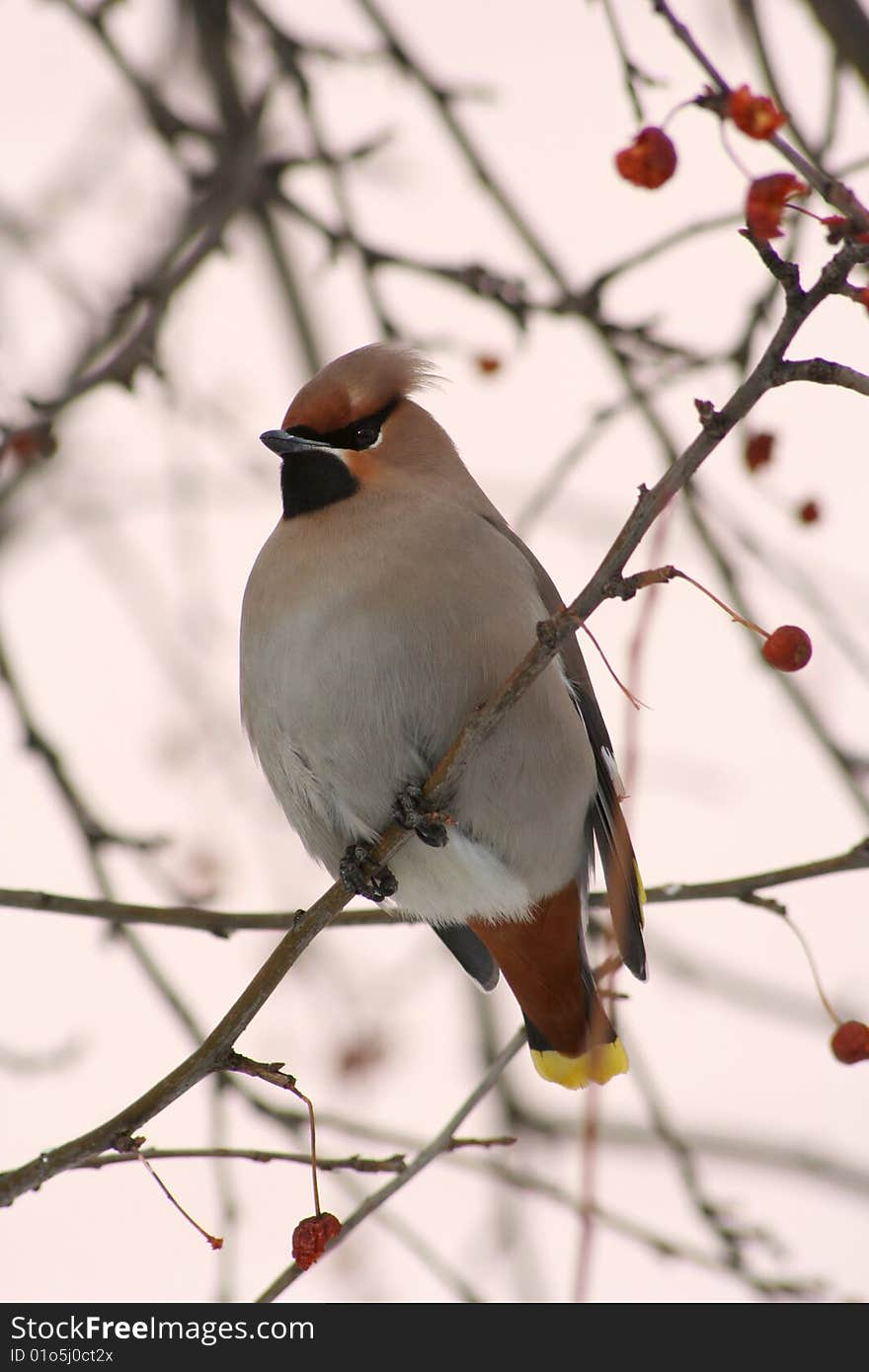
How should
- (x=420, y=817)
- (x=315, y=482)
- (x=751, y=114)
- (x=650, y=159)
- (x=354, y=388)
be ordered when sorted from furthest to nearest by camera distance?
(x=354, y=388) → (x=315, y=482) → (x=420, y=817) → (x=650, y=159) → (x=751, y=114)

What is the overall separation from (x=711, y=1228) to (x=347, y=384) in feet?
6.41

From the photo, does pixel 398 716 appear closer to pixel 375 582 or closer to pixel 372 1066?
pixel 375 582

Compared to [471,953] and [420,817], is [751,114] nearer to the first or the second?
[420,817]

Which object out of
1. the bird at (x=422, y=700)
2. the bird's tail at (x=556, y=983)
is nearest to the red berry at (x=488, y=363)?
the bird at (x=422, y=700)

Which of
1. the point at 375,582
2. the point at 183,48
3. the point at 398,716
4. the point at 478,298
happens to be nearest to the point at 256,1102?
the point at 398,716

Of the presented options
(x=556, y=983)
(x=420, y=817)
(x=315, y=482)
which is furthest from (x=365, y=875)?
(x=315, y=482)

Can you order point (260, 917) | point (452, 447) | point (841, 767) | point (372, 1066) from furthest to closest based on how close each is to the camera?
point (372, 1066)
point (452, 447)
point (841, 767)
point (260, 917)

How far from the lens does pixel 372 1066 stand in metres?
4.72

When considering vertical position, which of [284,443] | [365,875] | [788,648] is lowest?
[788,648]

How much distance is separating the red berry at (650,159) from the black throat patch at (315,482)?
1.14 m

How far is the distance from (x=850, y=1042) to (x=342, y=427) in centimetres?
162

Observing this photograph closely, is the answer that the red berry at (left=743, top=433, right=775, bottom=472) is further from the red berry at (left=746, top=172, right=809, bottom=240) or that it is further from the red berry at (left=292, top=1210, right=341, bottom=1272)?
the red berry at (left=292, top=1210, right=341, bottom=1272)

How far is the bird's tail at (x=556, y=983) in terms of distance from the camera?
368cm

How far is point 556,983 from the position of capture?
12.3 feet
